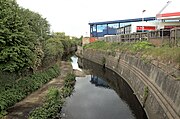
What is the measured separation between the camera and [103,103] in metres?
24.4

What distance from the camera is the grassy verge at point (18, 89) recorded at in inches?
703

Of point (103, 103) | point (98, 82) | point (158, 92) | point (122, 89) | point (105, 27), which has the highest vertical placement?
point (105, 27)

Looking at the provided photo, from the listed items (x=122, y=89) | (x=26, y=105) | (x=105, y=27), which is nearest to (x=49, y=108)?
(x=26, y=105)

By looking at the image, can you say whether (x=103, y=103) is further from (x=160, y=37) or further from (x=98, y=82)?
(x=98, y=82)

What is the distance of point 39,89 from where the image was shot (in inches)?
942

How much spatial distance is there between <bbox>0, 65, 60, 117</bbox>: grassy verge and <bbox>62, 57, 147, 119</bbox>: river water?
3.35m

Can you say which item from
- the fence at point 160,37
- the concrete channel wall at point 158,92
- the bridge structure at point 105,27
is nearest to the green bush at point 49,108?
the concrete channel wall at point 158,92

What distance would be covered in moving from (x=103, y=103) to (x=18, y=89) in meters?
8.26

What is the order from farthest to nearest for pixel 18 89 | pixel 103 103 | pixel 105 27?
pixel 105 27 → pixel 103 103 → pixel 18 89

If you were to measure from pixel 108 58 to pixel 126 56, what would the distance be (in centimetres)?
1311

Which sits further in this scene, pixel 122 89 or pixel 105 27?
pixel 105 27

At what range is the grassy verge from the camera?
1785 cm

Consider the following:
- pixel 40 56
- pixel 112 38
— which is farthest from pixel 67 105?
pixel 112 38

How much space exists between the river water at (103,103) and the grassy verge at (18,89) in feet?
11.0
